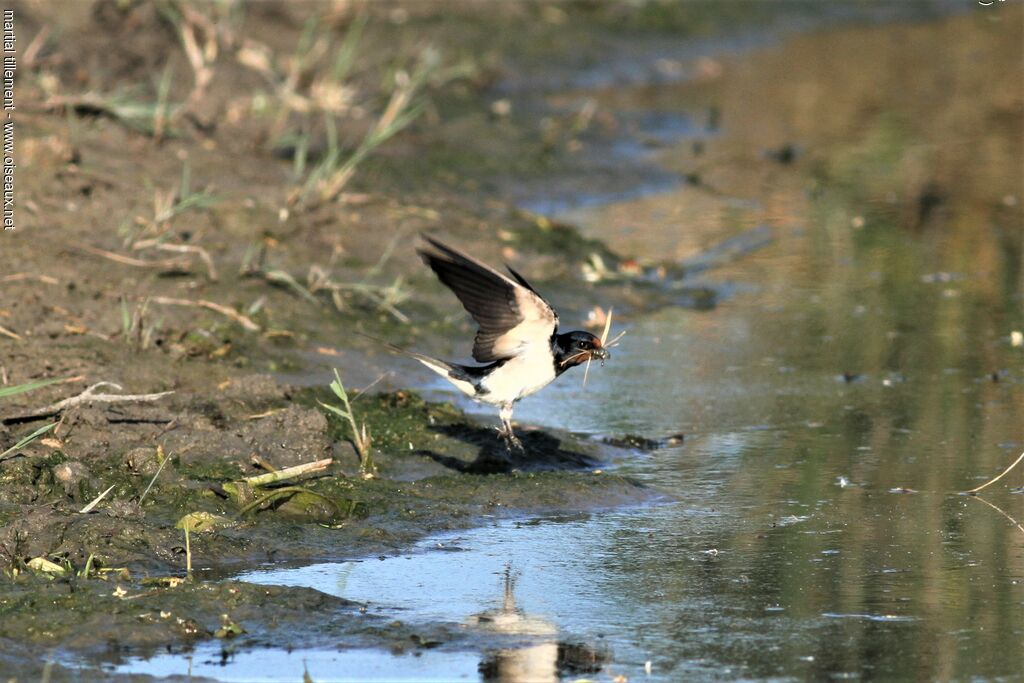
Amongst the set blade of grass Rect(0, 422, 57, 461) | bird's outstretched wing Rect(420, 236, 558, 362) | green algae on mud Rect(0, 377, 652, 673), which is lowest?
green algae on mud Rect(0, 377, 652, 673)

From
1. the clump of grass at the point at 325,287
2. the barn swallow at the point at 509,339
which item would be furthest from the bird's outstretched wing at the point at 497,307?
the clump of grass at the point at 325,287

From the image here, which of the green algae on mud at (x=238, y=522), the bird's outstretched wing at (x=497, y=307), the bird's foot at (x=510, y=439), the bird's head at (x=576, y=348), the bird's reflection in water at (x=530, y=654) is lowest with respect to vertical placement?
the bird's reflection in water at (x=530, y=654)

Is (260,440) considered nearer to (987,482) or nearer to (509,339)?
(509,339)

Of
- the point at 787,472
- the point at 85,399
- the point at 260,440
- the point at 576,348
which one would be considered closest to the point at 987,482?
the point at 787,472

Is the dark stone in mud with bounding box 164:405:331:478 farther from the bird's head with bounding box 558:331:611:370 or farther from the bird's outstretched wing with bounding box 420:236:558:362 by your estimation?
the bird's head with bounding box 558:331:611:370

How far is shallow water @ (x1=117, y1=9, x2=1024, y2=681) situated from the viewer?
162 inches

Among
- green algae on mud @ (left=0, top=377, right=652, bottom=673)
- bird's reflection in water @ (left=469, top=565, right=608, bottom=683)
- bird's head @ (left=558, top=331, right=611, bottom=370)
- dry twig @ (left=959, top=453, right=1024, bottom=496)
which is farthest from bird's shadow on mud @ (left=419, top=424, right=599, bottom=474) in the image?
bird's reflection in water @ (left=469, top=565, right=608, bottom=683)

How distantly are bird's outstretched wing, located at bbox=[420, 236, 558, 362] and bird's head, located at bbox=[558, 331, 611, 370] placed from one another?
0.08 m

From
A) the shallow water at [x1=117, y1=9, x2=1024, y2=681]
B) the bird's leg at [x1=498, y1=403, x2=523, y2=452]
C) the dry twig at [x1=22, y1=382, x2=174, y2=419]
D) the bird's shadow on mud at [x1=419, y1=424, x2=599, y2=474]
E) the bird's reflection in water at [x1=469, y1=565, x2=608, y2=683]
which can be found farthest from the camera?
the bird's shadow on mud at [x1=419, y1=424, x2=599, y2=474]

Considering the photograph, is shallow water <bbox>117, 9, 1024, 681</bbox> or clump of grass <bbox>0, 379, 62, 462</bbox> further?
clump of grass <bbox>0, 379, 62, 462</bbox>

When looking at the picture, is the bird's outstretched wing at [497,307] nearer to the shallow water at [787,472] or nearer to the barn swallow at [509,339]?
the barn swallow at [509,339]

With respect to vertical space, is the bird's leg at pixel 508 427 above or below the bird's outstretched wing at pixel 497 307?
below

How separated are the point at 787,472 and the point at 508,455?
1.07m

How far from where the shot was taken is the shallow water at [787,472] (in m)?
4.12
